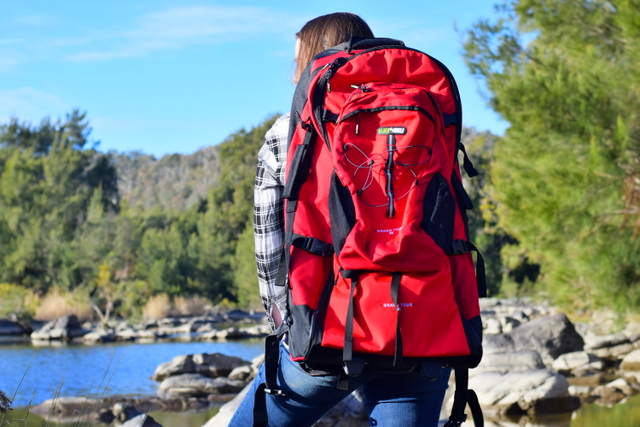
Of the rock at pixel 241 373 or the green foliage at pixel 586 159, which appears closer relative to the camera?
the green foliage at pixel 586 159

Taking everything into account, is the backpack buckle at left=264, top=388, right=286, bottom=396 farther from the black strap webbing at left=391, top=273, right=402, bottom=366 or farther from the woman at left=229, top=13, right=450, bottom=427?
the black strap webbing at left=391, top=273, right=402, bottom=366

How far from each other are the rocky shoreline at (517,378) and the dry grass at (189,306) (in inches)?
533

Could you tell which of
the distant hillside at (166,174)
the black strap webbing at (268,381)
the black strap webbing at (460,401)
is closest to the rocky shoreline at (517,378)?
the black strap webbing at (268,381)

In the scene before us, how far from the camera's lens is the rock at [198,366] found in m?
9.03

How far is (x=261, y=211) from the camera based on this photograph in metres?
1.62

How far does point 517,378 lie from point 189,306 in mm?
18606

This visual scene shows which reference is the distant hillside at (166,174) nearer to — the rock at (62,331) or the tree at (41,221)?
the tree at (41,221)

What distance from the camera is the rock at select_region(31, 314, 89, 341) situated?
15.2 meters

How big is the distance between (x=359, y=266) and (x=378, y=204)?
0.15 metres

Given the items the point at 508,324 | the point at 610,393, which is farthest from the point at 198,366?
the point at 508,324

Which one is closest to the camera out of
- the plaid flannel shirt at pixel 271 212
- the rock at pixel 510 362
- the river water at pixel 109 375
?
the plaid flannel shirt at pixel 271 212

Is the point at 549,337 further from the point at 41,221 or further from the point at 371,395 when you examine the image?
the point at 41,221

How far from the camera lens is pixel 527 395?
5934mm

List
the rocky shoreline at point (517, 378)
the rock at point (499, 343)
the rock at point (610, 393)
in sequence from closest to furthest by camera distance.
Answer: the rocky shoreline at point (517, 378)
the rock at point (610, 393)
the rock at point (499, 343)
